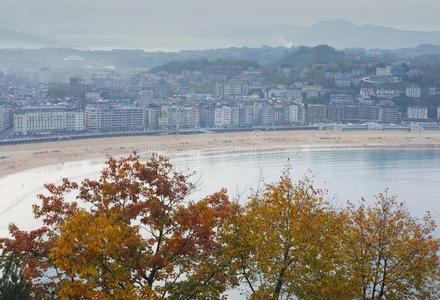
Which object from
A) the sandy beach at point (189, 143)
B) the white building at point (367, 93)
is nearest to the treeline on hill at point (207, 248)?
the sandy beach at point (189, 143)

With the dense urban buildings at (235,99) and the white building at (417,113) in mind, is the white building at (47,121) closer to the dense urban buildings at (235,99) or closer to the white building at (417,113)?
the dense urban buildings at (235,99)

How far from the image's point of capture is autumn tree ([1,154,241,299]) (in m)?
4.48

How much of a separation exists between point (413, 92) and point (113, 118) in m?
27.2

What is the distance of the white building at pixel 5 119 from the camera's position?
121 ft

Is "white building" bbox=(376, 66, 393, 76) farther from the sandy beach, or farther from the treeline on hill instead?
the treeline on hill

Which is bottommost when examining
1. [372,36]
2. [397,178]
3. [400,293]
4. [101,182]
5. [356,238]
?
[397,178]

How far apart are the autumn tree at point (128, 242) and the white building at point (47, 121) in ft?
103

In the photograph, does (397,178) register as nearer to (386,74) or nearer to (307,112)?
(307,112)

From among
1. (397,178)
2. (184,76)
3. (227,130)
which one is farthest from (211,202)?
(184,76)

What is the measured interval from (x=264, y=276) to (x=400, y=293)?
1138 mm

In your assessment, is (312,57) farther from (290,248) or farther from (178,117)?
(290,248)

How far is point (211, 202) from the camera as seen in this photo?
563 cm

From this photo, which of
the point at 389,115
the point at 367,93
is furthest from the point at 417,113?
the point at 367,93

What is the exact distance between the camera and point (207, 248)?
5.20 metres
